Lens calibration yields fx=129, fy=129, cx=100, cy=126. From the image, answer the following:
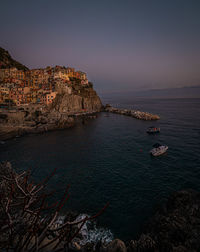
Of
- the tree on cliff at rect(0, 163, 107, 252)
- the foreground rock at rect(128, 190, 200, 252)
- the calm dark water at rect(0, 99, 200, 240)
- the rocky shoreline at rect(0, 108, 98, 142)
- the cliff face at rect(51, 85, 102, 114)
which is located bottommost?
the calm dark water at rect(0, 99, 200, 240)

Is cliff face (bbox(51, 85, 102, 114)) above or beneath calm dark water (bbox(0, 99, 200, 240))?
above

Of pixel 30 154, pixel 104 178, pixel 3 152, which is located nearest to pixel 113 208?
pixel 104 178

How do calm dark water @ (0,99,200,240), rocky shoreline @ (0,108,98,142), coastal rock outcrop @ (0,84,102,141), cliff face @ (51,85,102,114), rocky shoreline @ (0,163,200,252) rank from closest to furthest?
Result: rocky shoreline @ (0,163,200,252) < calm dark water @ (0,99,200,240) < rocky shoreline @ (0,108,98,142) < coastal rock outcrop @ (0,84,102,141) < cliff face @ (51,85,102,114)

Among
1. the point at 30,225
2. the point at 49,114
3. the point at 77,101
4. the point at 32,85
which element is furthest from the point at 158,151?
the point at 32,85

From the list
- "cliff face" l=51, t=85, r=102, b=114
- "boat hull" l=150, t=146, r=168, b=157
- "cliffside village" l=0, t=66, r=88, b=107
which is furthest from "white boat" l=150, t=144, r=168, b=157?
"cliffside village" l=0, t=66, r=88, b=107

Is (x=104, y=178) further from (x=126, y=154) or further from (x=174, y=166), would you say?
(x=174, y=166)

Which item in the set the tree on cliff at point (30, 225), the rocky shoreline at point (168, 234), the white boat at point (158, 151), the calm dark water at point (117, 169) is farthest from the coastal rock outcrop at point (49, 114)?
the tree on cliff at point (30, 225)

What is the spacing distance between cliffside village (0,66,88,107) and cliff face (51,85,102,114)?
14.2 ft

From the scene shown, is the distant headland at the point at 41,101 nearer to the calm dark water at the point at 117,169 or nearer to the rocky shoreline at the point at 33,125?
the rocky shoreline at the point at 33,125

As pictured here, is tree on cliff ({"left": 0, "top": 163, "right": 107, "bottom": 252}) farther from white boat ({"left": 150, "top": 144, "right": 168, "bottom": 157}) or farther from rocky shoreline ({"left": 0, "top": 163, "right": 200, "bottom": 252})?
white boat ({"left": 150, "top": 144, "right": 168, "bottom": 157})

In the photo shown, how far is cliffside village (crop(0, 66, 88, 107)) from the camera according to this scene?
7312cm

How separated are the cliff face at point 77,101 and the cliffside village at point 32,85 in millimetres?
4333

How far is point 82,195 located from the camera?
18.2m

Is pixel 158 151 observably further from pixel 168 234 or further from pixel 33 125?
pixel 33 125
